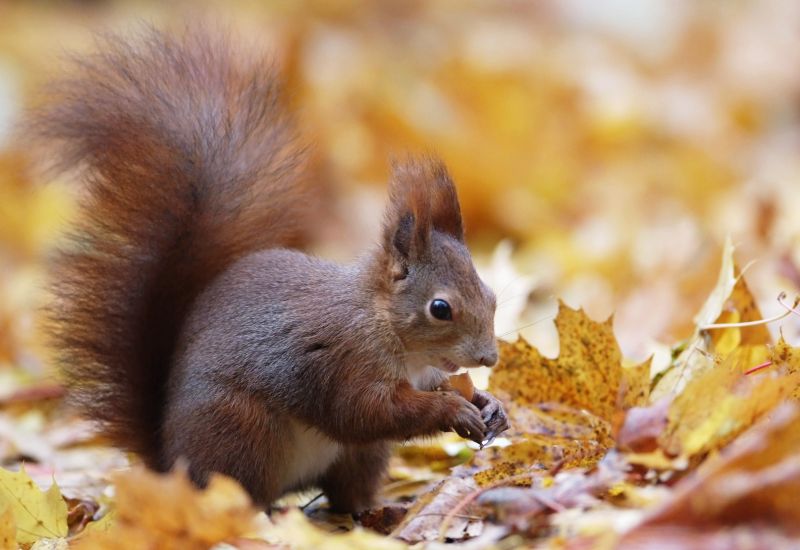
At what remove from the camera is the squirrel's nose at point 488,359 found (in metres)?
1.96

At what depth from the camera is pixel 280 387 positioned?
2002 millimetres

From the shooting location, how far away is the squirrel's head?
1979mm

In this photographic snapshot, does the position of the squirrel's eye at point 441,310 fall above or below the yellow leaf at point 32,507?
above

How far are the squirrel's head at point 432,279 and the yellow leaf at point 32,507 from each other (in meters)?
0.63

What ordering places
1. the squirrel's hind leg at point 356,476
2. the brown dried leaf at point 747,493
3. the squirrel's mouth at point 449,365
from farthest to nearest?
1. the squirrel's hind leg at point 356,476
2. the squirrel's mouth at point 449,365
3. the brown dried leaf at point 747,493

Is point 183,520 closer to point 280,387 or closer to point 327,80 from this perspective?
point 280,387

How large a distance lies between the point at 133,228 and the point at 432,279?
1.94 feet

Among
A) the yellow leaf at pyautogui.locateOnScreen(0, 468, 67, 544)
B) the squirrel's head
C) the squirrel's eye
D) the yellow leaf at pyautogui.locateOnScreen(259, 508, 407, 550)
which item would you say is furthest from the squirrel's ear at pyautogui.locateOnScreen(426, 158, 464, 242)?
the yellow leaf at pyautogui.locateOnScreen(0, 468, 67, 544)

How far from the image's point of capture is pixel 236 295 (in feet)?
6.93

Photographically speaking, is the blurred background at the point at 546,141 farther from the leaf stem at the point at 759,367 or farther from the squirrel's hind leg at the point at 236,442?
the leaf stem at the point at 759,367

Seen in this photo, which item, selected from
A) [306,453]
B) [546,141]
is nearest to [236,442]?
[306,453]

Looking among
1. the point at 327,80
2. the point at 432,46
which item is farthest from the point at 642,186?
the point at 432,46

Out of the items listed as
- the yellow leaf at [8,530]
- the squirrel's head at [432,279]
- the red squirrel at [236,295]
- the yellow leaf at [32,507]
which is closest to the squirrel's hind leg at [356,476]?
the red squirrel at [236,295]

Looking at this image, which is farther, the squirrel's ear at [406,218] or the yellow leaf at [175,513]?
the squirrel's ear at [406,218]
